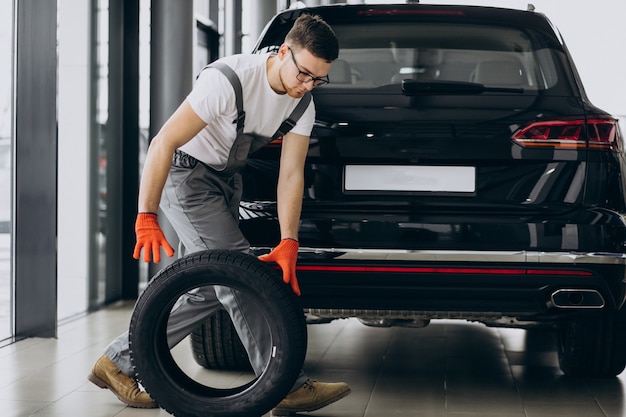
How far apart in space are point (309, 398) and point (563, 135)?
135cm

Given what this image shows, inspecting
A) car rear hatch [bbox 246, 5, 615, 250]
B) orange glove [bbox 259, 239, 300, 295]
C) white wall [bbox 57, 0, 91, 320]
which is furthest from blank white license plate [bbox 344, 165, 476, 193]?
white wall [bbox 57, 0, 91, 320]

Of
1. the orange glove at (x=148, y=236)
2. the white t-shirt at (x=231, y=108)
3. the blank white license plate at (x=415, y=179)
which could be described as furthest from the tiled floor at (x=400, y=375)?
the white t-shirt at (x=231, y=108)

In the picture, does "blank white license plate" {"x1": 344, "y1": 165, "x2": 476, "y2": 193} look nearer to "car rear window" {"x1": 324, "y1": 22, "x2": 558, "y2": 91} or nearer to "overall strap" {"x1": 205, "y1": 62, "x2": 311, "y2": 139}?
"overall strap" {"x1": 205, "y1": 62, "x2": 311, "y2": 139}

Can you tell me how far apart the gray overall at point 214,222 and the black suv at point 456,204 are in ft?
0.38

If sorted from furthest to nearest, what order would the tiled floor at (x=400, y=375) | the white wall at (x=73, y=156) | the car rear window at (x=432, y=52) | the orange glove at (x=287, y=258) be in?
the white wall at (x=73, y=156)
the car rear window at (x=432, y=52)
the tiled floor at (x=400, y=375)
the orange glove at (x=287, y=258)

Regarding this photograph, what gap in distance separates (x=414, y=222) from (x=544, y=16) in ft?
3.92

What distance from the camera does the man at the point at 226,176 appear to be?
10.5 feet

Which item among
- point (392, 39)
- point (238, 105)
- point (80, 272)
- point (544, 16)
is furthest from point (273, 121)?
point (80, 272)

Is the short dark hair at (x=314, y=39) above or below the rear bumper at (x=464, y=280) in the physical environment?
above

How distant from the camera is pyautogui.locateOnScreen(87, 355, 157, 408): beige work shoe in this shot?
11.9ft

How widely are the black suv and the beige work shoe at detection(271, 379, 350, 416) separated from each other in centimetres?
28

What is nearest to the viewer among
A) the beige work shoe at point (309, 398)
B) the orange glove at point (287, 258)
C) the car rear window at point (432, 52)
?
the orange glove at point (287, 258)

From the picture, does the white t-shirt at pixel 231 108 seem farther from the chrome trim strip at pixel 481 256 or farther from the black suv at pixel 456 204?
the chrome trim strip at pixel 481 256

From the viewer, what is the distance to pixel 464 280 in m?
3.43
